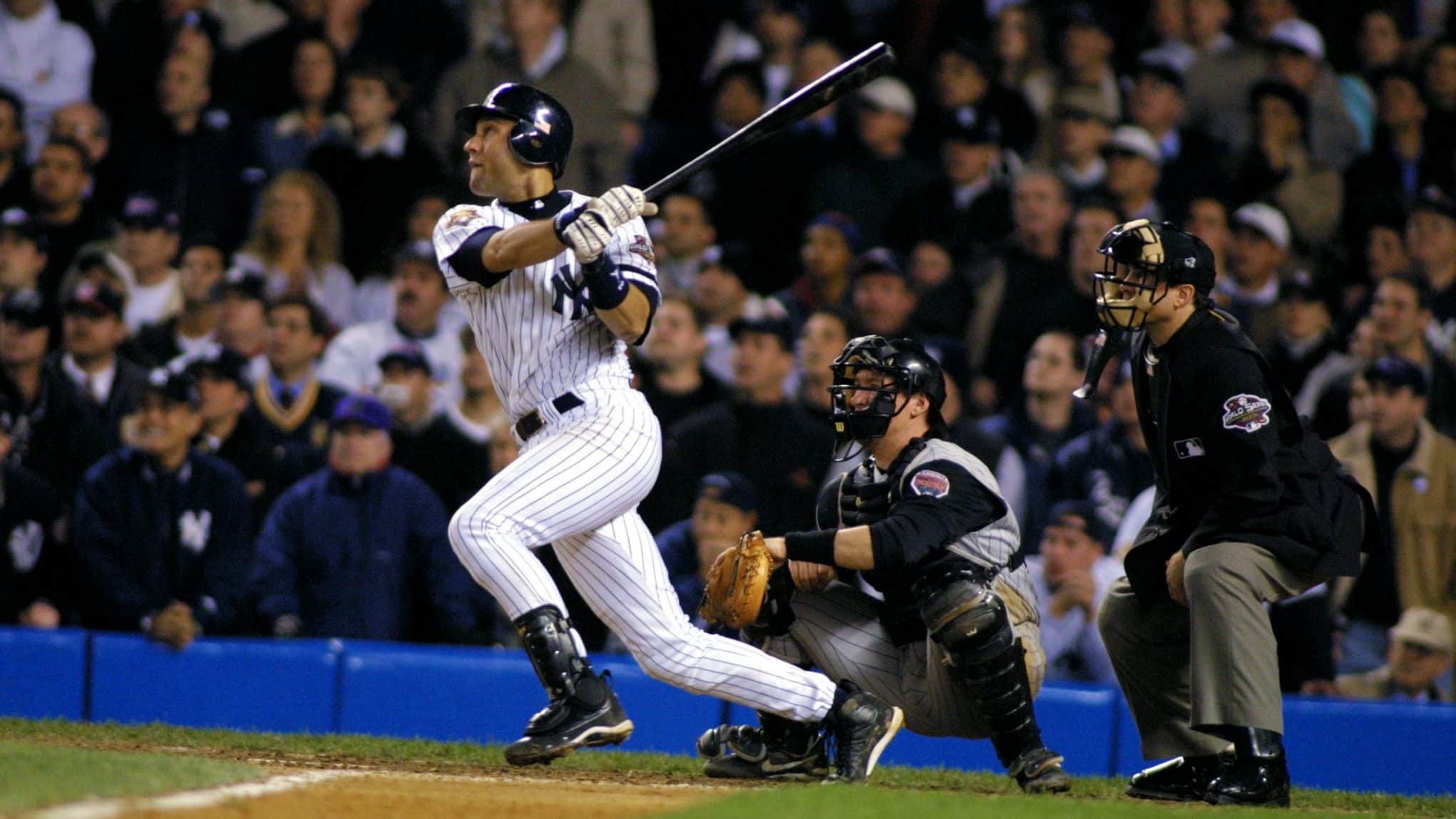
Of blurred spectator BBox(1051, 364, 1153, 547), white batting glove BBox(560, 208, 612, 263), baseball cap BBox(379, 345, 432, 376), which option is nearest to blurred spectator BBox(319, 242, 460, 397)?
baseball cap BBox(379, 345, 432, 376)

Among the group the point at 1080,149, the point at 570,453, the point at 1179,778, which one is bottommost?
the point at 1179,778

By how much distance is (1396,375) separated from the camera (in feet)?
21.5

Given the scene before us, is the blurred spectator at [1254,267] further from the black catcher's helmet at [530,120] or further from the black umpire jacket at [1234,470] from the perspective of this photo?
the black catcher's helmet at [530,120]

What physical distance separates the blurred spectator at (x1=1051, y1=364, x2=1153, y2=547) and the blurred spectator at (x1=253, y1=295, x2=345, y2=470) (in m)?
2.97

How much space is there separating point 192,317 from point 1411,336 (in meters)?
5.17

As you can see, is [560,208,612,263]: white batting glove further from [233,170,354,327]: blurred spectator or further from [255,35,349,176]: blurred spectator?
[255,35,349,176]: blurred spectator

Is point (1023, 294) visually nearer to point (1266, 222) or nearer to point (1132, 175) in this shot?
point (1132, 175)

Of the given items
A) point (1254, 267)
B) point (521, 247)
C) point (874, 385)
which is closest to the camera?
point (521, 247)

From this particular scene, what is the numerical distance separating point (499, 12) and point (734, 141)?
15.1 feet

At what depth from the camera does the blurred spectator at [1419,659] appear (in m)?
6.20

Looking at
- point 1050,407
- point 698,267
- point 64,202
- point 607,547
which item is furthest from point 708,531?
point 64,202

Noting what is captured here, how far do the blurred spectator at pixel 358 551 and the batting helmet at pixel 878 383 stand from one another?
2.50 m

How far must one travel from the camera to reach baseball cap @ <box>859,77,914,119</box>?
26.8 feet

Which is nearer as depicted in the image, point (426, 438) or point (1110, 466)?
point (1110, 466)
